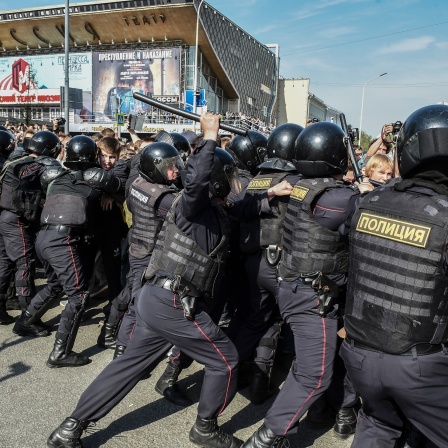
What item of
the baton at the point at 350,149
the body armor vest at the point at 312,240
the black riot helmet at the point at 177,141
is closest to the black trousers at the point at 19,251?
the black riot helmet at the point at 177,141

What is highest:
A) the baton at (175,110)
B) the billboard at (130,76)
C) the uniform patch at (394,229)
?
the billboard at (130,76)

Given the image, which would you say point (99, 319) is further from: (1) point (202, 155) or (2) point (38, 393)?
(1) point (202, 155)

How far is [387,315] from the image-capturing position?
2.40 m

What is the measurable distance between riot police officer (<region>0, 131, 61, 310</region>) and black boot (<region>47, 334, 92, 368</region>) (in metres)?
1.36

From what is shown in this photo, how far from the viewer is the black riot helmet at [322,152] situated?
342 centimetres

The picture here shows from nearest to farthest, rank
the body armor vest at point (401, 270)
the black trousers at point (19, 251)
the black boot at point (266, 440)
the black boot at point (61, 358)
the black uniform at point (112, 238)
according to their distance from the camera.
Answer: the body armor vest at point (401, 270)
the black boot at point (266, 440)
the black boot at point (61, 358)
the black trousers at point (19, 251)
the black uniform at point (112, 238)

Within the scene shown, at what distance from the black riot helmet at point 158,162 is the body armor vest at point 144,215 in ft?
0.26

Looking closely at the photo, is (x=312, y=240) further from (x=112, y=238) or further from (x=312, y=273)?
(x=112, y=238)

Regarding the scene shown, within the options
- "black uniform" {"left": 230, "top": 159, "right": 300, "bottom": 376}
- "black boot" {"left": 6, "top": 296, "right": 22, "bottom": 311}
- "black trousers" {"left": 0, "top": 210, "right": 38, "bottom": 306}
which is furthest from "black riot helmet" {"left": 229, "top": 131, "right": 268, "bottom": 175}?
"black boot" {"left": 6, "top": 296, "right": 22, "bottom": 311}

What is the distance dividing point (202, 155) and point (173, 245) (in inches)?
25.5

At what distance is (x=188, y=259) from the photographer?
3209mm

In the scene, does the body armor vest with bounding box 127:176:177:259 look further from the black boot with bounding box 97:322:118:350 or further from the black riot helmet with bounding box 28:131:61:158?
the black riot helmet with bounding box 28:131:61:158

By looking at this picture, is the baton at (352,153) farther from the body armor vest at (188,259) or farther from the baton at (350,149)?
the body armor vest at (188,259)

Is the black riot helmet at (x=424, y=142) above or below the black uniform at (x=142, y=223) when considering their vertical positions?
above
